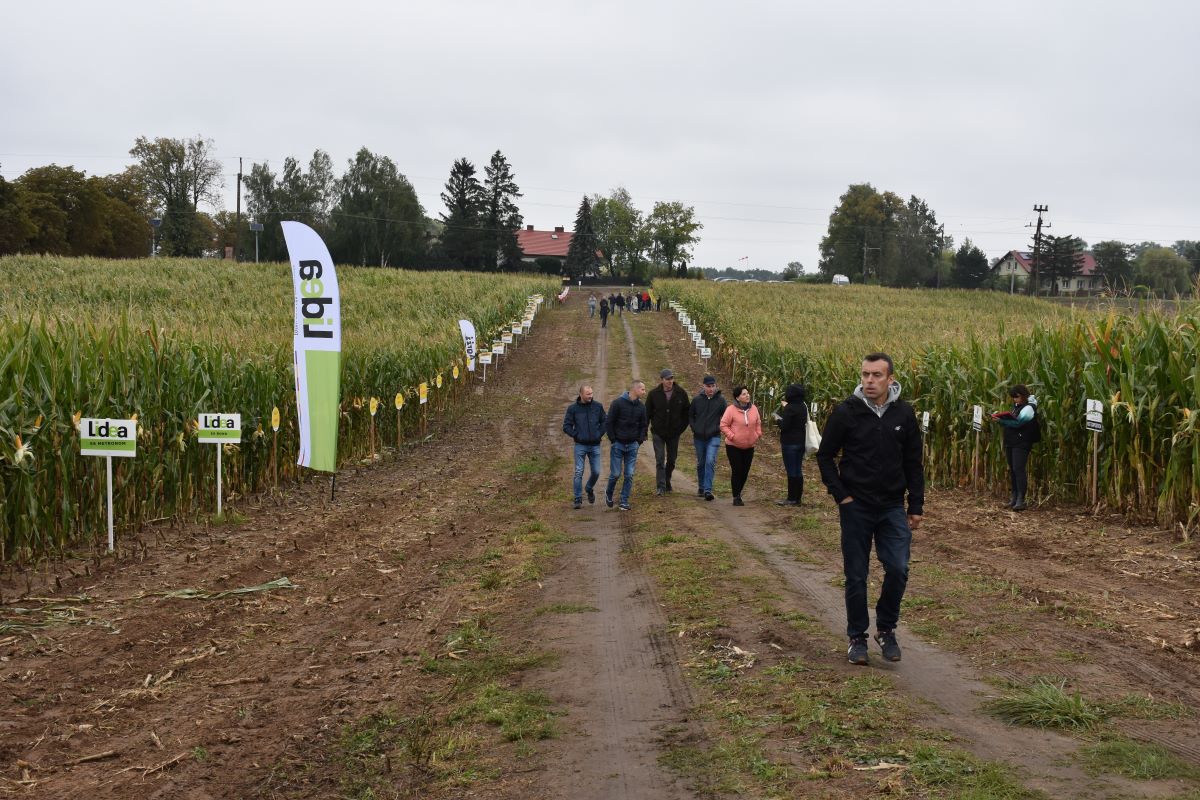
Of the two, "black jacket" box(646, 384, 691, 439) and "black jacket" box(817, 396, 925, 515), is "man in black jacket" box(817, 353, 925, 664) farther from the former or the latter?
"black jacket" box(646, 384, 691, 439)

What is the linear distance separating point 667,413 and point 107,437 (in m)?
8.24

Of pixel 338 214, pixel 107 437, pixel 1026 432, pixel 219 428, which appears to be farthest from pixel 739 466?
pixel 338 214

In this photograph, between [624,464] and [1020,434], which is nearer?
[1020,434]

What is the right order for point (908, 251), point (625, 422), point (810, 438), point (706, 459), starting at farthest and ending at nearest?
point (908, 251), point (706, 459), point (625, 422), point (810, 438)

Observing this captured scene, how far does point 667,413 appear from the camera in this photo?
1589cm

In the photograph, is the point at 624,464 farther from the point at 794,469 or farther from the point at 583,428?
the point at 794,469

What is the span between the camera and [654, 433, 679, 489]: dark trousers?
16.0 meters

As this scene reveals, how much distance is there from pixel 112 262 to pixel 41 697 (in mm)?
58435

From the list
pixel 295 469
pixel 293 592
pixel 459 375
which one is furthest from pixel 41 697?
pixel 459 375

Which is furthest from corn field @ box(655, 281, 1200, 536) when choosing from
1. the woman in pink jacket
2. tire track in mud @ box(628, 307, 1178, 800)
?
tire track in mud @ box(628, 307, 1178, 800)

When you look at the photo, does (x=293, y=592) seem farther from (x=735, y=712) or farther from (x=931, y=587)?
(x=931, y=587)

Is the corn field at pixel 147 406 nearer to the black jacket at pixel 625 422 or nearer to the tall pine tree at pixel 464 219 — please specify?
the black jacket at pixel 625 422

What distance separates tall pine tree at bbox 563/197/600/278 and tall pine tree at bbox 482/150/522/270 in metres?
7.18

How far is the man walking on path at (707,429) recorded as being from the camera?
15.4 m
